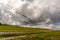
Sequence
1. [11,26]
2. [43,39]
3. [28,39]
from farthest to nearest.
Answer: [11,26] < [43,39] < [28,39]

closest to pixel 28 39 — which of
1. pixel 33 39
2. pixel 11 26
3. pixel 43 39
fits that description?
pixel 33 39

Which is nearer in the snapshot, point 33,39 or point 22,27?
point 33,39

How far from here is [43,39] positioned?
42531 mm

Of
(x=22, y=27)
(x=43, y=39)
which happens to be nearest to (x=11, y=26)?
(x=22, y=27)

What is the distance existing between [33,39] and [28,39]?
1.47m

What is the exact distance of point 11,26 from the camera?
254ft

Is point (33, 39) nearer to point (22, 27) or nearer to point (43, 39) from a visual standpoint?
point (43, 39)

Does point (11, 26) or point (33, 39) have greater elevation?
point (11, 26)

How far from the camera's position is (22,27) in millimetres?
79500

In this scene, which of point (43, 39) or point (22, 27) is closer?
point (43, 39)

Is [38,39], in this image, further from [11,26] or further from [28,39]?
[11,26]

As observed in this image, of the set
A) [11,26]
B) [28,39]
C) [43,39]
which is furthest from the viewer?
[11,26]

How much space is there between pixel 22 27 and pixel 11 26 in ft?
15.8

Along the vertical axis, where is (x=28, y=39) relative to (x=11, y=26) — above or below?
below
